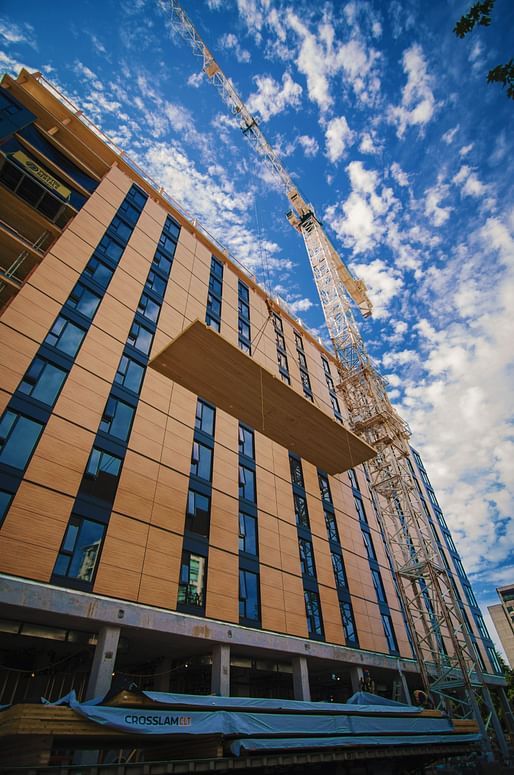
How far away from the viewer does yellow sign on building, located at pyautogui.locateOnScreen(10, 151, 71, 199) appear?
19.2 m

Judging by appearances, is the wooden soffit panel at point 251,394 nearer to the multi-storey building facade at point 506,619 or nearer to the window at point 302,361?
the window at point 302,361

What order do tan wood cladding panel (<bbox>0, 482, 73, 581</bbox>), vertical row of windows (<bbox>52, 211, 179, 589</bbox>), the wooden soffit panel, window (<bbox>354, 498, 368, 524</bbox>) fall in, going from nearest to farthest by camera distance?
tan wood cladding panel (<bbox>0, 482, 73, 581</bbox>) < vertical row of windows (<bbox>52, 211, 179, 589</bbox>) < the wooden soffit panel < window (<bbox>354, 498, 368, 524</bbox>)

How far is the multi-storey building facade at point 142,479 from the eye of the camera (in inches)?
615

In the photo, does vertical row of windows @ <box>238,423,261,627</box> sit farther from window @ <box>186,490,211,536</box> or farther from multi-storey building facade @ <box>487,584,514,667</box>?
multi-storey building facade @ <box>487,584,514,667</box>

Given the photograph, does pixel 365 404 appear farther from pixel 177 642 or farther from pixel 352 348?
pixel 177 642

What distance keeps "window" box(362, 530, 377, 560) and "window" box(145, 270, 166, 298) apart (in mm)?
25484

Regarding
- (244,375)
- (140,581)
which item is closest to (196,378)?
(244,375)

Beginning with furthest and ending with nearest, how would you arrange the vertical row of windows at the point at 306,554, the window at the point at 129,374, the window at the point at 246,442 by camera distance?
the window at the point at 246,442 → the vertical row of windows at the point at 306,554 → the window at the point at 129,374

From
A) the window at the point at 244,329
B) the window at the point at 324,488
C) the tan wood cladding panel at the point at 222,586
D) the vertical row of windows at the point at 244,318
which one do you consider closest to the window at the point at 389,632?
the window at the point at 324,488

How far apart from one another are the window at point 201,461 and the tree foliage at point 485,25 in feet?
64.6

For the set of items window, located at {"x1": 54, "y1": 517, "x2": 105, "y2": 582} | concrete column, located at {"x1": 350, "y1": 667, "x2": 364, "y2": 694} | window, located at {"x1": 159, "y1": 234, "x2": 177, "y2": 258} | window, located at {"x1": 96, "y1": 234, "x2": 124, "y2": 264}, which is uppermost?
window, located at {"x1": 159, "y1": 234, "x2": 177, "y2": 258}

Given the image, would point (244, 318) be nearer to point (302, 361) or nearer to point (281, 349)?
point (281, 349)

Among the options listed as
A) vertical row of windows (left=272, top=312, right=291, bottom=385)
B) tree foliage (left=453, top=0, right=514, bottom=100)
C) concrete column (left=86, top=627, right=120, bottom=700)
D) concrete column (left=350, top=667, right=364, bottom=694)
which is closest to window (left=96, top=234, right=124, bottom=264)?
vertical row of windows (left=272, top=312, right=291, bottom=385)

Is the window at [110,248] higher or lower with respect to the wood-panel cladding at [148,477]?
higher
